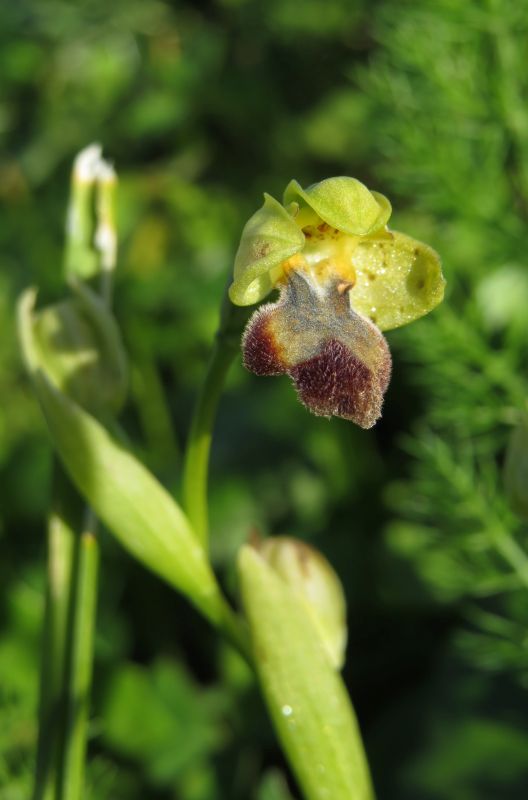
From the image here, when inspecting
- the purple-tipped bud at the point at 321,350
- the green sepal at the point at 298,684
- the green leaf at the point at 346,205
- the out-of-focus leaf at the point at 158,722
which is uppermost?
the green leaf at the point at 346,205

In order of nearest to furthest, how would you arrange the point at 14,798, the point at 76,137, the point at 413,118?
the point at 14,798
the point at 413,118
the point at 76,137

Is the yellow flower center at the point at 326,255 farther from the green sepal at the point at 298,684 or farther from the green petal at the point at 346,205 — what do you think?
the green sepal at the point at 298,684

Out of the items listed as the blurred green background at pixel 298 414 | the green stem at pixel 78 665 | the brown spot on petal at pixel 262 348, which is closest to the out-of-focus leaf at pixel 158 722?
the blurred green background at pixel 298 414

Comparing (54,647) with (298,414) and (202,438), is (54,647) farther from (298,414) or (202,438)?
(298,414)

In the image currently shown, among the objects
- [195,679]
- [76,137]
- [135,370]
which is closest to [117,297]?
[135,370]

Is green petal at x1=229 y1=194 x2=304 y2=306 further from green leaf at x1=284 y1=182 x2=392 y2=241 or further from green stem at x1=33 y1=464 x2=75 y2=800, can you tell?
green stem at x1=33 y1=464 x2=75 y2=800

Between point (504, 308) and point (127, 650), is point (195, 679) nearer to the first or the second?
point (127, 650)
